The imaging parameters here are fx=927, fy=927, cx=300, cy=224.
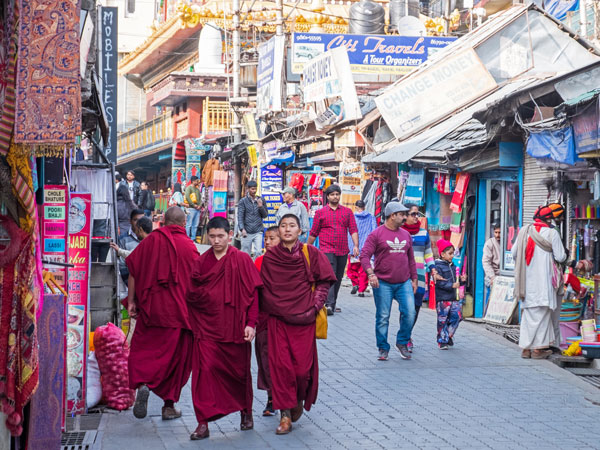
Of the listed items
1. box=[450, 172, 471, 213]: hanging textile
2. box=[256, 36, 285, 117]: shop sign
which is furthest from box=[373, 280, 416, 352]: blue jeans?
box=[256, 36, 285, 117]: shop sign

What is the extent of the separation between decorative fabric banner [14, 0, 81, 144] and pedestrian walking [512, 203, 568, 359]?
6645 mm

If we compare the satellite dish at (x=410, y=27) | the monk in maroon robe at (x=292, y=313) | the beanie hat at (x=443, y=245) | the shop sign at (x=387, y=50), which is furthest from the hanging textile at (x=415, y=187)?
the satellite dish at (x=410, y=27)

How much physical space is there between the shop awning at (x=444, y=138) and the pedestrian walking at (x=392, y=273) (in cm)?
273

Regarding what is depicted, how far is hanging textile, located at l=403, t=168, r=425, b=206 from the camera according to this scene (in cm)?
1549

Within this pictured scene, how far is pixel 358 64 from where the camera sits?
21.5 m

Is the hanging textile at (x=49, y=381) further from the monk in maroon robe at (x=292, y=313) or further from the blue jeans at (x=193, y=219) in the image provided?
the blue jeans at (x=193, y=219)

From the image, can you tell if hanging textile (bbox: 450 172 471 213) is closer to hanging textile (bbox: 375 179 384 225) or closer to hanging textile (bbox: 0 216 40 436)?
hanging textile (bbox: 375 179 384 225)

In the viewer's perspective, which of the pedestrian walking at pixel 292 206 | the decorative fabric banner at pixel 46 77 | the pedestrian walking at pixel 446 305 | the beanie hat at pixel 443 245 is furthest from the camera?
the pedestrian walking at pixel 292 206

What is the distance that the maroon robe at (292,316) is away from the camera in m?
7.01

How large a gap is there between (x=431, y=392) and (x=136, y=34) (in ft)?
158

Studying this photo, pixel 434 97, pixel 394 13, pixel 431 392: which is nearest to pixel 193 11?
pixel 394 13

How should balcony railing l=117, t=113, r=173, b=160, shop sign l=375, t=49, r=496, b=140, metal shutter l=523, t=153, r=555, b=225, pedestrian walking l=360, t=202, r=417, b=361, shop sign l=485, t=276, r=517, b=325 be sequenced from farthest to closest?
1. balcony railing l=117, t=113, r=173, b=160
2. shop sign l=375, t=49, r=496, b=140
3. shop sign l=485, t=276, r=517, b=325
4. metal shutter l=523, t=153, r=555, b=225
5. pedestrian walking l=360, t=202, r=417, b=361

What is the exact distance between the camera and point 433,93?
17.1 m

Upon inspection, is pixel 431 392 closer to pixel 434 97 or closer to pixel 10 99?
pixel 10 99
